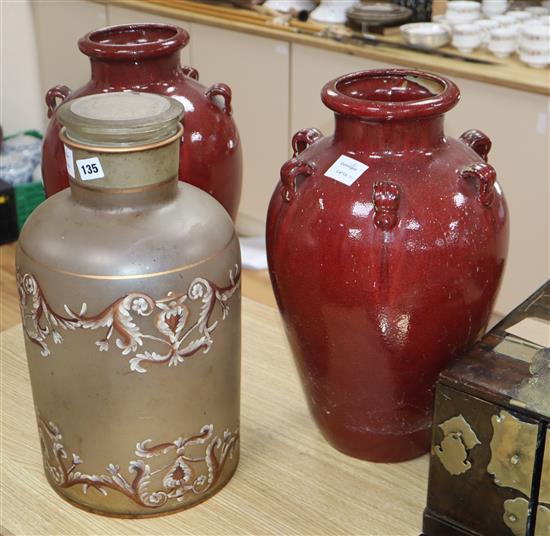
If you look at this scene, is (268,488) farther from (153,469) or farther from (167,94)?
(167,94)

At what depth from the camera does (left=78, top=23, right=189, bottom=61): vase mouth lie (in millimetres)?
1295

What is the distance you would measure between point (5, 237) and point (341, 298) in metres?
1.12

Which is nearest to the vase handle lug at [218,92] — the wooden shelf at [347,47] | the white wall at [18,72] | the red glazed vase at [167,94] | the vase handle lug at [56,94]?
the red glazed vase at [167,94]

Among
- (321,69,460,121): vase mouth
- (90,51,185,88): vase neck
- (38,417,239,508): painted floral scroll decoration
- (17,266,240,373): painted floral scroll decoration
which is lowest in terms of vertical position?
(38,417,239,508): painted floral scroll decoration

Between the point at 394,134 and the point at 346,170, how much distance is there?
0.22ft

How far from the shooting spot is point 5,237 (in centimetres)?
193

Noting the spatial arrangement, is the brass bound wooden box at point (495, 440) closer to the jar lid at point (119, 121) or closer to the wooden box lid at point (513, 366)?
the wooden box lid at point (513, 366)

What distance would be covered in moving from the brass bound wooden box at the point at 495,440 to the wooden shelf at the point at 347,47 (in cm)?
123

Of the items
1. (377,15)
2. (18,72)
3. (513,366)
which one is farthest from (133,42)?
(18,72)

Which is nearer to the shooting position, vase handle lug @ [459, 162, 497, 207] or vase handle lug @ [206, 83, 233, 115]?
vase handle lug @ [459, 162, 497, 207]

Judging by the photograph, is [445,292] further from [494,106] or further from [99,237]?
[494,106]

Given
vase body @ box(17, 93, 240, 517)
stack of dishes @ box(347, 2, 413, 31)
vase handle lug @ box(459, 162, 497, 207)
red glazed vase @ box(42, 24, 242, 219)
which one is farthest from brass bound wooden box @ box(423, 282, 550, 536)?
stack of dishes @ box(347, 2, 413, 31)

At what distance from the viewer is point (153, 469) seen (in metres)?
1.04

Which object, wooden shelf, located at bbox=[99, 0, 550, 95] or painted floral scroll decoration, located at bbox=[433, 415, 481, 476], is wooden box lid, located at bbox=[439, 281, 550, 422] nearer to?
painted floral scroll decoration, located at bbox=[433, 415, 481, 476]
